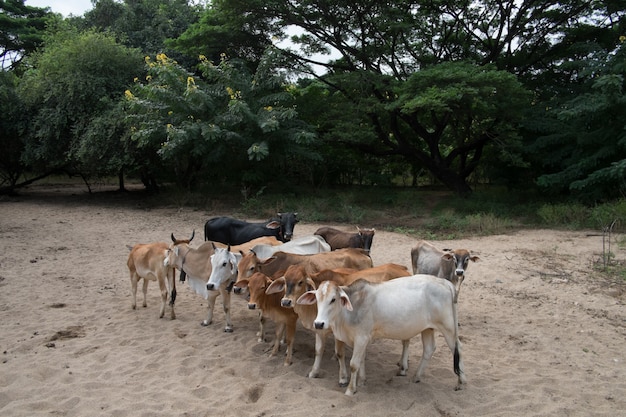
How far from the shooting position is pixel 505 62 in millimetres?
17875

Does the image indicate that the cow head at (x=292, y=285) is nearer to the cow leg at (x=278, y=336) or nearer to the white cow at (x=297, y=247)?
the cow leg at (x=278, y=336)

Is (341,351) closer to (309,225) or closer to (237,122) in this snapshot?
(309,225)

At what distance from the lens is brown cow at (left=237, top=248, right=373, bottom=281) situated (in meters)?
5.73

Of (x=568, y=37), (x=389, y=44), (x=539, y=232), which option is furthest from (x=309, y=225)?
(x=568, y=37)

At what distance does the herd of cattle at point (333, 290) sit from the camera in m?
4.52

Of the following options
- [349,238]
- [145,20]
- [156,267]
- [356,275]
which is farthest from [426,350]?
[145,20]

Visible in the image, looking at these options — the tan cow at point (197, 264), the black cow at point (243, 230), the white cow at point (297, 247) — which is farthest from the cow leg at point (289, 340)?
the black cow at point (243, 230)

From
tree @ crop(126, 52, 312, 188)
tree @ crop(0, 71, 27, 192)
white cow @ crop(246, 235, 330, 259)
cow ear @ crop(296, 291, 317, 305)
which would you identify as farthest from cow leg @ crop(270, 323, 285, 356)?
tree @ crop(0, 71, 27, 192)

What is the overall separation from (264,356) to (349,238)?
3330 mm

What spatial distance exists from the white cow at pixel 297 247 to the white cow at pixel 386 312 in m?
2.24

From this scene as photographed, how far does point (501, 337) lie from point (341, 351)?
2570 millimetres

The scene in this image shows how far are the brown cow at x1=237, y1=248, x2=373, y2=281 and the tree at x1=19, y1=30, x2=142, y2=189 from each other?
13309 mm

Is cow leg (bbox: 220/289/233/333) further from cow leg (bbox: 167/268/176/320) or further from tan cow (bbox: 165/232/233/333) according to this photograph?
cow leg (bbox: 167/268/176/320)

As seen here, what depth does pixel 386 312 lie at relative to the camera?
4.52 metres
